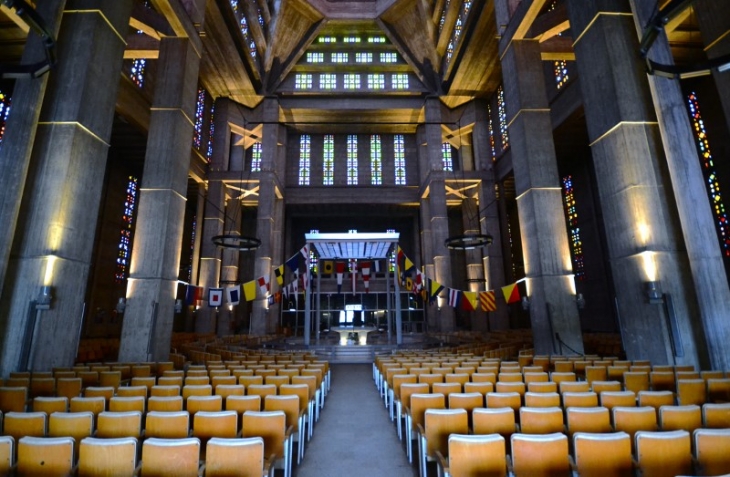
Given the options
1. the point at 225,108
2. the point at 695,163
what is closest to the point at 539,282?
the point at 695,163

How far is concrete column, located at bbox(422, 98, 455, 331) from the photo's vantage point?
22875 millimetres

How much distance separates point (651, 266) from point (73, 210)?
13391 mm

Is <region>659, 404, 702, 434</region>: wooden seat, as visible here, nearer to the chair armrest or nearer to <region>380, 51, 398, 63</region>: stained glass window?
the chair armrest

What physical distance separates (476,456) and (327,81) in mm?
28294

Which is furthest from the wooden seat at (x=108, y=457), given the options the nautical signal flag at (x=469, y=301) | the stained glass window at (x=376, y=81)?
the stained glass window at (x=376, y=81)

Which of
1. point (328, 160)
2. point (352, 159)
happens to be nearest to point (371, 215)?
point (352, 159)

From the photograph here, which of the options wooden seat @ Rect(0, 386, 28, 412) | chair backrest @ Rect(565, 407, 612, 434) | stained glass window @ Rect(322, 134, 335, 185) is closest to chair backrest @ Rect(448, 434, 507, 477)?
chair backrest @ Rect(565, 407, 612, 434)

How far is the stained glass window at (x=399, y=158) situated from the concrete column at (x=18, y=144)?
76.3 ft

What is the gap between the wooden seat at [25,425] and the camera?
3162mm

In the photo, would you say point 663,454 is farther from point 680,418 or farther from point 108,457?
point 108,457

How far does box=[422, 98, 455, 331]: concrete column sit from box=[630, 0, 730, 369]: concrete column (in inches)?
590

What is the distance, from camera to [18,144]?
24.4 feet

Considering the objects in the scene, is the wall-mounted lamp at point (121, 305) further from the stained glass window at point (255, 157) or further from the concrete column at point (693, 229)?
the stained glass window at point (255, 157)

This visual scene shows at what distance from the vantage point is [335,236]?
1399cm
